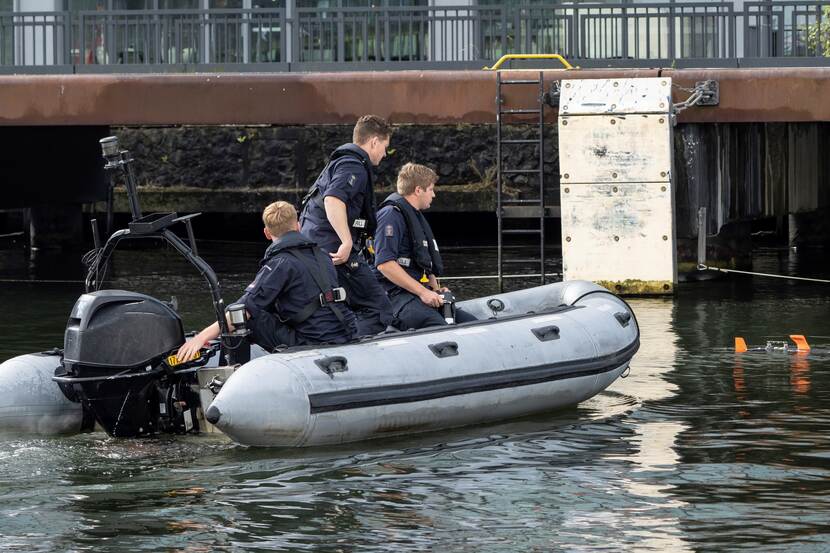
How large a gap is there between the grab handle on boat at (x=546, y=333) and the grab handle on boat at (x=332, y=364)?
Answer: 60.9 inches

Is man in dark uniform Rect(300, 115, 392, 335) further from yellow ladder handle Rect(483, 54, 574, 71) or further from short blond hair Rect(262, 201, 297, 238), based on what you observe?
yellow ladder handle Rect(483, 54, 574, 71)

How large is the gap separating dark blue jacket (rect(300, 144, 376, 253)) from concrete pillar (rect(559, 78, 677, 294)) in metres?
6.51

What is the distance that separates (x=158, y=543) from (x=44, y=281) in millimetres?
13164

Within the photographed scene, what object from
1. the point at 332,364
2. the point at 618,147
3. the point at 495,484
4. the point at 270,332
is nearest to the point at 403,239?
the point at 270,332

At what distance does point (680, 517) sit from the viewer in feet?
23.7

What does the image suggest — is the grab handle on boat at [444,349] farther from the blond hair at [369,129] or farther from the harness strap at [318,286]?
the blond hair at [369,129]

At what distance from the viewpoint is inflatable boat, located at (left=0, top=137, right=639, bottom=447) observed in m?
8.41

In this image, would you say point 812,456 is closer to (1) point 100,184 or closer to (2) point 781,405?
(2) point 781,405

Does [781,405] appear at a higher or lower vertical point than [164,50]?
lower

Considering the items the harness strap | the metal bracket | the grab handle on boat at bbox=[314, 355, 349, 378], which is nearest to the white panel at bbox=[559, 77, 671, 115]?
the metal bracket

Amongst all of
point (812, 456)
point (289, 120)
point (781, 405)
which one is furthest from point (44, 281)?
point (812, 456)

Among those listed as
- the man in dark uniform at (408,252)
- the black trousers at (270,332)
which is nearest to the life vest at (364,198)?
the man in dark uniform at (408,252)

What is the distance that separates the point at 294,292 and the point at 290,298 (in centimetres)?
5

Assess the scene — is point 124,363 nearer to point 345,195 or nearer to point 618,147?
point 345,195
